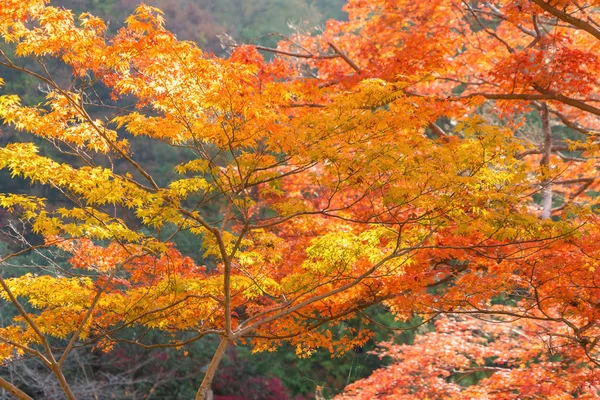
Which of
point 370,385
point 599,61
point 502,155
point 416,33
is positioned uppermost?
point 416,33

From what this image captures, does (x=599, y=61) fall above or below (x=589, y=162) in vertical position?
below

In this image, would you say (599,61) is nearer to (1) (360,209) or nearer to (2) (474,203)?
(2) (474,203)

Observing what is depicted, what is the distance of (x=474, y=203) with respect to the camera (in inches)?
164

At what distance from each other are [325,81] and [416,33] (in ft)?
3.90

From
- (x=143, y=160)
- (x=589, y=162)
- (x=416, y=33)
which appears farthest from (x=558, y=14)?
(x=143, y=160)

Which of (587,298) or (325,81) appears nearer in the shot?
(587,298)

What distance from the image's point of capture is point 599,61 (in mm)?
5582

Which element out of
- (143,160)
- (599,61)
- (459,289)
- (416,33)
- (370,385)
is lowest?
(370,385)

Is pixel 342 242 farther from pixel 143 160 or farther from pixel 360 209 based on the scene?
pixel 143 160

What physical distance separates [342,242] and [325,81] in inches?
110

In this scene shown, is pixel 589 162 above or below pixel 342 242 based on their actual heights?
above

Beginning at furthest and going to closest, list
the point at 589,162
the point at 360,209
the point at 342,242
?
the point at 589,162 < the point at 360,209 < the point at 342,242

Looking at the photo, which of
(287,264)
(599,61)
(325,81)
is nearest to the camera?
(599,61)

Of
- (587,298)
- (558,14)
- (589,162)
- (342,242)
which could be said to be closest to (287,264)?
(342,242)
